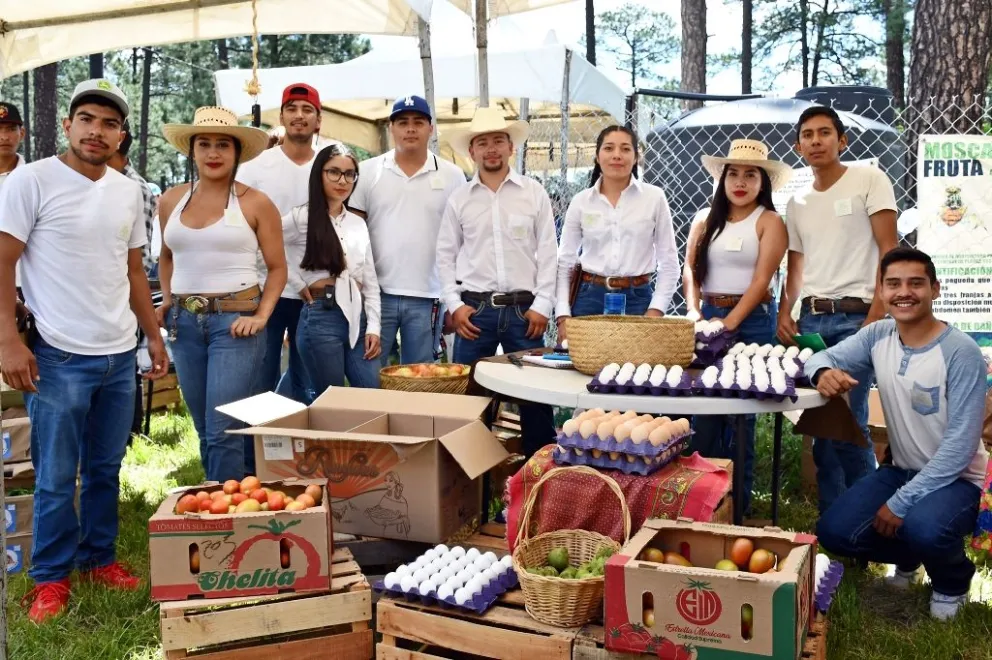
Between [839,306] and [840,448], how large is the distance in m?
0.62

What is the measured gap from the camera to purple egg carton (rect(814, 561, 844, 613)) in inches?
102

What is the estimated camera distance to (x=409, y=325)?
4430 millimetres

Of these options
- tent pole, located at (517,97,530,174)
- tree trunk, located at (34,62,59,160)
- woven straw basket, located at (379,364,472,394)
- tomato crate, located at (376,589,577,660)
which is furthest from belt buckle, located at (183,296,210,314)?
tree trunk, located at (34,62,59,160)

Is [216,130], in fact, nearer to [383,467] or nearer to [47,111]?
[383,467]

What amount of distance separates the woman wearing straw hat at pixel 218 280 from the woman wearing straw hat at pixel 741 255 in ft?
6.41

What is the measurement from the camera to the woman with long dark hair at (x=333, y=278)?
4039mm

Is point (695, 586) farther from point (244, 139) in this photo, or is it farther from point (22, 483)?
point (22, 483)

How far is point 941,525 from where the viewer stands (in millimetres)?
3020

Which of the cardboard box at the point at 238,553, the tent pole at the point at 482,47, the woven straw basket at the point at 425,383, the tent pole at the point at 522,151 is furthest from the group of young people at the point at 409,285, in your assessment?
the tent pole at the point at 522,151

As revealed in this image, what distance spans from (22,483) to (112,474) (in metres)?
0.78

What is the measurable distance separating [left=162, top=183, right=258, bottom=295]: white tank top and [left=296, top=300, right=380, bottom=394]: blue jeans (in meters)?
0.55

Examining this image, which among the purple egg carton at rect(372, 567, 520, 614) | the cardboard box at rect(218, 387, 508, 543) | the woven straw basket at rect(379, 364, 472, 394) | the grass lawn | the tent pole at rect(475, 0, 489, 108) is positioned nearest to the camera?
the purple egg carton at rect(372, 567, 520, 614)

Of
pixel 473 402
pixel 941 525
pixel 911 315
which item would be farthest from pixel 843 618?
pixel 473 402

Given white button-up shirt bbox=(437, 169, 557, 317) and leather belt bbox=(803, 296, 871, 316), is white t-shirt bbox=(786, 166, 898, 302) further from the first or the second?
white button-up shirt bbox=(437, 169, 557, 317)
